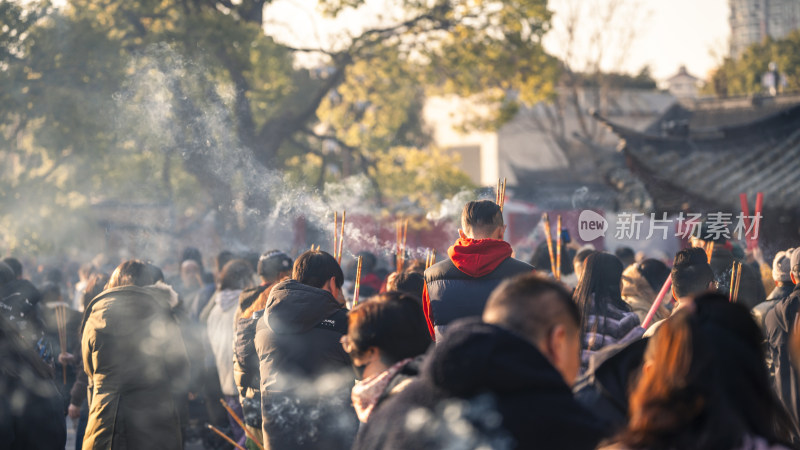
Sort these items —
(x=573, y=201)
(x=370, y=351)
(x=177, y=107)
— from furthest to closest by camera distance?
(x=573, y=201), (x=177, y=107), (x=370, y=351)

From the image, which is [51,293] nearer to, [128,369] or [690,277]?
[128,369]

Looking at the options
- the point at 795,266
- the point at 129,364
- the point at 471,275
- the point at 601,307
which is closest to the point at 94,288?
the point at 129,364

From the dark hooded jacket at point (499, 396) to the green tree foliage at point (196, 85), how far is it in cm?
1380

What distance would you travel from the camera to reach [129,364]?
189 inches

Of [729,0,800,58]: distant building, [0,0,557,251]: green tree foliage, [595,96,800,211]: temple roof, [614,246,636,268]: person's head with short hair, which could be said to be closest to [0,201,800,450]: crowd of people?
[614,246,636,268]: person's head with short hair

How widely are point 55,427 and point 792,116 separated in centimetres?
919

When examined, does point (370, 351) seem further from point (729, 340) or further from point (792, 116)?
point (792, 116)

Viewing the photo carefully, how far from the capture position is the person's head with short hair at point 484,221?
418 cm

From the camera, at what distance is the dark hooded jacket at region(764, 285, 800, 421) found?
4.47m

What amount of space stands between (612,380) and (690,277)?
129 cm

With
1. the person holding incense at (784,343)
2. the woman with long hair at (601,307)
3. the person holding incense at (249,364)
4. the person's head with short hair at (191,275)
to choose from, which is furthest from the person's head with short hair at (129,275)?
the person's head with short hair at (191,275)

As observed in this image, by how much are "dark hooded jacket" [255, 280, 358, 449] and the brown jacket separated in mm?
1031

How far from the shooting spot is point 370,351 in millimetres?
2725

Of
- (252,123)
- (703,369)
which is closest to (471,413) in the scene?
(703,369)
